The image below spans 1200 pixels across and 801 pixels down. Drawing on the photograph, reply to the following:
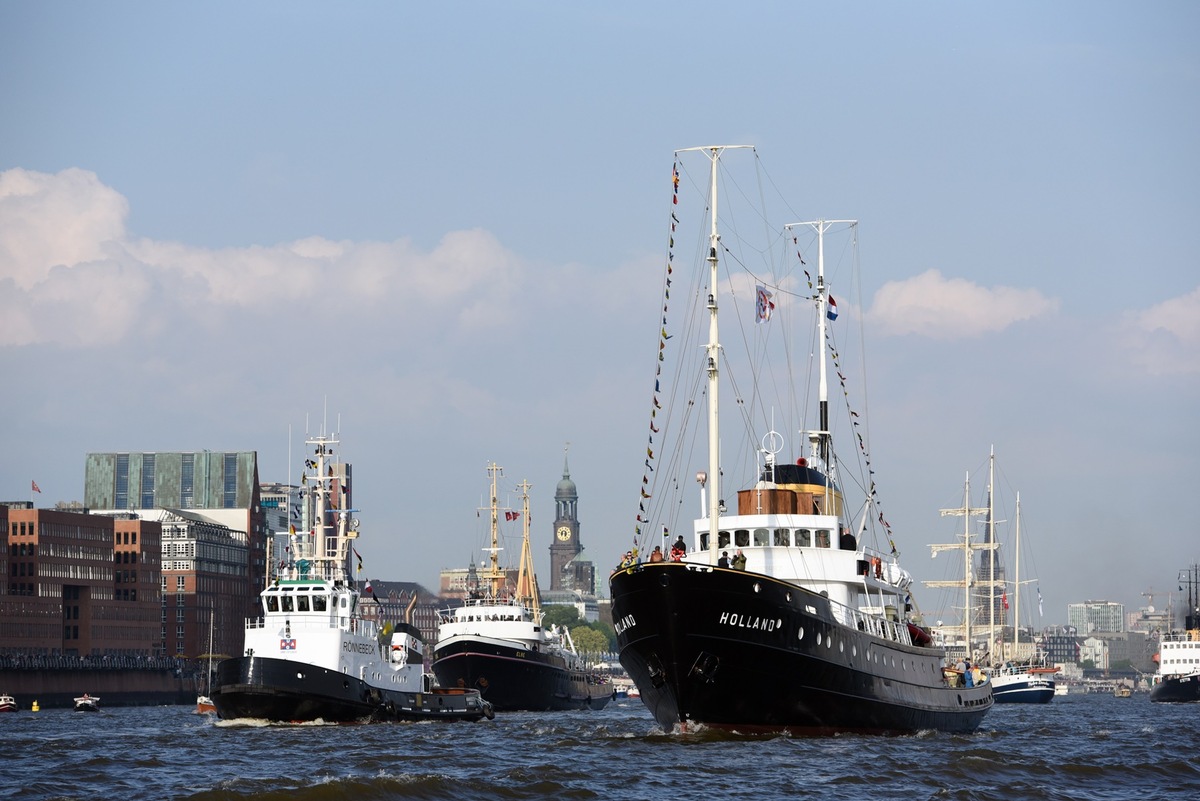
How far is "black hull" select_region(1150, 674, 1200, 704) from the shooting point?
184 metres

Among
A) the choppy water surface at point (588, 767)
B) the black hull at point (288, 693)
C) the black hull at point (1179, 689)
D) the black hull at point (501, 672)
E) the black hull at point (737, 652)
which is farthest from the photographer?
the black hull at point (1179, 689)

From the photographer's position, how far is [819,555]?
74688 mm

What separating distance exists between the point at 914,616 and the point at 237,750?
37.1 metres

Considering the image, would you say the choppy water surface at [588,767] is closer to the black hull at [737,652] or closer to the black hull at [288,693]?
the black hull at [737,652]

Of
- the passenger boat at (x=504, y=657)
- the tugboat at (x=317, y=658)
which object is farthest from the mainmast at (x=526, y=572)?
the tugboat at (x=317, y=658)

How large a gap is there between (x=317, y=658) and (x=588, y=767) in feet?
105

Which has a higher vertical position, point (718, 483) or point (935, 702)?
point (718, 483)

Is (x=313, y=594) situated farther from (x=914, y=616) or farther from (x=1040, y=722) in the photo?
(x=1040, y=722)

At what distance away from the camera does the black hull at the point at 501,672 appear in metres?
127

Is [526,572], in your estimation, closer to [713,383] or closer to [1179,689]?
[1179,689]

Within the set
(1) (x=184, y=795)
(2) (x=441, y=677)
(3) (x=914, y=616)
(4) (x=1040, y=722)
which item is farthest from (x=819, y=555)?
(2) (x=441, y=677)

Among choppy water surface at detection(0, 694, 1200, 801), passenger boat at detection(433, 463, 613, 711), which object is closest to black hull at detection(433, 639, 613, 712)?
passenger boat at detection(433, 463, 613, 711)

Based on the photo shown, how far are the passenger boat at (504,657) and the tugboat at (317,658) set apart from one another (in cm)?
2890

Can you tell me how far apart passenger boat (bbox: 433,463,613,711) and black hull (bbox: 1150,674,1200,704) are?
6677 centimetres
